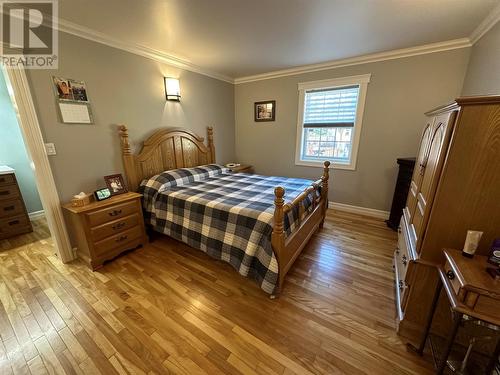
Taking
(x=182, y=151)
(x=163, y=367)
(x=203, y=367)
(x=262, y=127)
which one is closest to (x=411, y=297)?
(x=203, y=367)

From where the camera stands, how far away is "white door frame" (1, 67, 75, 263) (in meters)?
1.74

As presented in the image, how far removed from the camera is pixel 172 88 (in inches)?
114

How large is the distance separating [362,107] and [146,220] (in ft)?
11.4

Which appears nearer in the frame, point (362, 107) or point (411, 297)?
point (411, 297)

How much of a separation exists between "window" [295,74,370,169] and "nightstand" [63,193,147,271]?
2780mm

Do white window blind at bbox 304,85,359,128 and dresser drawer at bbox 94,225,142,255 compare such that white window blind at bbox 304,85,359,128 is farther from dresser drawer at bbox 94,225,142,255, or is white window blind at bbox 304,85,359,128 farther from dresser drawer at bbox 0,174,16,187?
dresser drawer at bbox 0,174,16,187

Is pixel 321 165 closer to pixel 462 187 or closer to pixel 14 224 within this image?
pixel 462 187

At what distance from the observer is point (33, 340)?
1381 mm

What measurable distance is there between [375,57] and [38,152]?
162 inches

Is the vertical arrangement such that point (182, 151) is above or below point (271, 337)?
above

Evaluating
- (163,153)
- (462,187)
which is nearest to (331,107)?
(462,187)

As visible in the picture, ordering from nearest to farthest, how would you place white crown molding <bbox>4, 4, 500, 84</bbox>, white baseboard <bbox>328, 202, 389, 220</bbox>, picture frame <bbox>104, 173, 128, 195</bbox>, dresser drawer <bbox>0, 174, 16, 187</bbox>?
white crown molding <bbox>4, 4, 500, 84</bbox>
picture frame <bbox>104, 173, 128, 195</bbox>
dresser drawer <bbox>0, 174, 16, 187</bbox>
white baseboard <bbox>328, 202, 389, 220</bbox>

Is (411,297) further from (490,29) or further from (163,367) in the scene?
(490,29)

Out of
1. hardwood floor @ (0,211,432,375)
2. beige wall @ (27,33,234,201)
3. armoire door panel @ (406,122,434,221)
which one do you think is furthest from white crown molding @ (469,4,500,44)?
beige wall @ (27,33,234,201)
